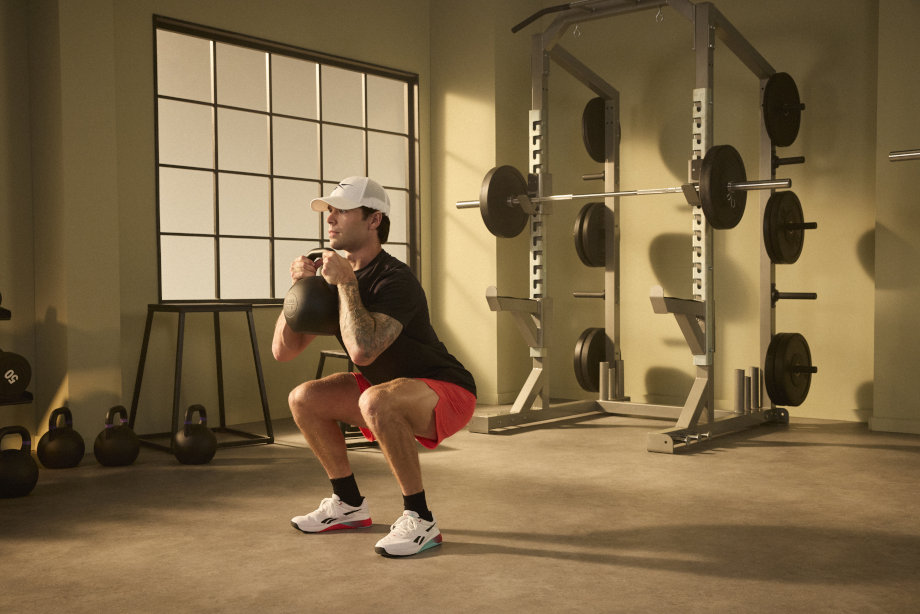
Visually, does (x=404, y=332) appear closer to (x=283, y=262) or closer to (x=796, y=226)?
(x=796, y=226)

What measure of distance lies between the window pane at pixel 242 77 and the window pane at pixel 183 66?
0.26 feet

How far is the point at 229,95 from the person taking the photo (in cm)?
507

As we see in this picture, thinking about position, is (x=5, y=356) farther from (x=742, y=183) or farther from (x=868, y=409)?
(x=868, y=409)

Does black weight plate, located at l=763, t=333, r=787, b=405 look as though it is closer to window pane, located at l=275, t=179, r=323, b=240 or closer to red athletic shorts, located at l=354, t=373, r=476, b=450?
red athletic shorts, located at l=354, t=373, r=476, b=450

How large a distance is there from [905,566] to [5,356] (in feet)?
11.4

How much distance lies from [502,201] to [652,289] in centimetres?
114

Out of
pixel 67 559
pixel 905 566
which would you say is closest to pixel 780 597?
pixel 905 566

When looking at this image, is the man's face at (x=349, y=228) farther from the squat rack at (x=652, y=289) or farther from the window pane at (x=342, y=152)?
the window pane at (x=342, y=152)

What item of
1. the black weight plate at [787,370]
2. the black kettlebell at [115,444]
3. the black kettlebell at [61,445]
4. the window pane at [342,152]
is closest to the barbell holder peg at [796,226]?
the black weight plate at [787,370]

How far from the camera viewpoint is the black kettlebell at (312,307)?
2.52 m

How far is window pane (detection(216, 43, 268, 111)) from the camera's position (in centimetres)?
503

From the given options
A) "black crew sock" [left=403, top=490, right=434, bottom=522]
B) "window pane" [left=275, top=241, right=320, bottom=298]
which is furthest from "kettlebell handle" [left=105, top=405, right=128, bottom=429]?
"black crew sock" [left=403, top=490, right=434, bottom=522]

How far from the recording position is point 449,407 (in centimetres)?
259

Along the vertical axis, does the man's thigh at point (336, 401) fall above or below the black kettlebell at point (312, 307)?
below
